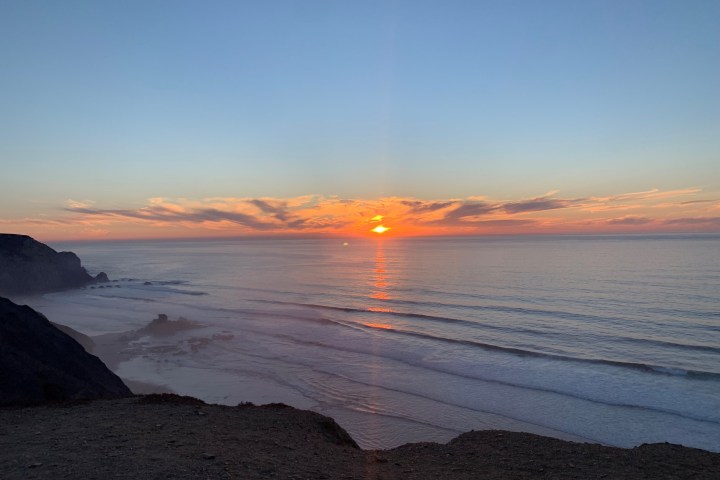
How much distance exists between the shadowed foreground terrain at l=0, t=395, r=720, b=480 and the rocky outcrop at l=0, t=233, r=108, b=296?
59.2m

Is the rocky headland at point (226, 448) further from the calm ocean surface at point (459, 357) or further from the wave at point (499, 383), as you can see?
the wave at point (499, 383)

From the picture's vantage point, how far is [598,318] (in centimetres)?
3133

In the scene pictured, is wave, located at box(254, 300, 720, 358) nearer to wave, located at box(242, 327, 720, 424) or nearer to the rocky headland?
wave, located at box(242, 327, 720, 424)

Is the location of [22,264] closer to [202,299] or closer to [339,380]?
[202,299]

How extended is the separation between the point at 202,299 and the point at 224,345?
73.1ft

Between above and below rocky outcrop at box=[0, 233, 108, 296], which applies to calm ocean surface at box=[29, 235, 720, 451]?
below

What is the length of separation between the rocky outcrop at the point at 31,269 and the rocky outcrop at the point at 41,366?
168 ft

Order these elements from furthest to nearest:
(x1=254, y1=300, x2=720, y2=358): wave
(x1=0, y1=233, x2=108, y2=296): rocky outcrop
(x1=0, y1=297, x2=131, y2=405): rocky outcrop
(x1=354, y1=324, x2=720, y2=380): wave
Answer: (x1=0, y1=233, x2=108, y2=296): rocky outcrop
(x1=254, y1=300, x2=720, y2=358): wave
(x1=354, y1=324, x2=720, y2=380): wave
(x1=0, y1=297, x2=131, y2=405): rocky outcrop

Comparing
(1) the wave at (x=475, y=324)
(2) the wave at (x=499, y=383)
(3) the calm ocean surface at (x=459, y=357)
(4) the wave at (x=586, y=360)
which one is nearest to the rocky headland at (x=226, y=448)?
(3) the calm ocean surface at (x=459, y=357)

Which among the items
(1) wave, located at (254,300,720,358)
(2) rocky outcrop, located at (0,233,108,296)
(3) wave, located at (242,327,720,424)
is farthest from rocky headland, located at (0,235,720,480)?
(2) rocky outcrop, located at (0,233,108,296)

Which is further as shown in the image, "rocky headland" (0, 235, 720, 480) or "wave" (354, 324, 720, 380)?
"wave" (354, 324, 720, 380)

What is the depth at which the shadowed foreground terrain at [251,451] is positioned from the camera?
7.52m

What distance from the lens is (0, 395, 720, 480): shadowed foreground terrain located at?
7520 mm

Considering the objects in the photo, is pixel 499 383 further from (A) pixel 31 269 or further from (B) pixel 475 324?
(A) pixel 31 269
